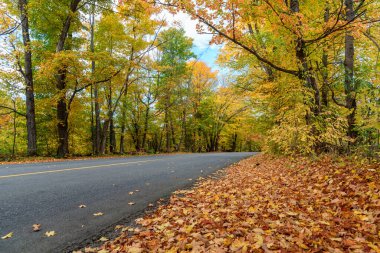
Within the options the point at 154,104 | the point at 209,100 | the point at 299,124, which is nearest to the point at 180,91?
the point at 154,104

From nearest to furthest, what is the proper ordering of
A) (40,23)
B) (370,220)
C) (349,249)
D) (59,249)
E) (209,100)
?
(349,249) < (59,249) < (370,220) < (40,23) < (209,100)

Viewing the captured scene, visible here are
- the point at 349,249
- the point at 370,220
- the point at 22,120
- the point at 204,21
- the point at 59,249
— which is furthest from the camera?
the point at 22,120

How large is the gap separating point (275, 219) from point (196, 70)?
98.4ft

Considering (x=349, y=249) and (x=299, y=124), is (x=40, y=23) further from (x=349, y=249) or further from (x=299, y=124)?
(x=349, y=249)

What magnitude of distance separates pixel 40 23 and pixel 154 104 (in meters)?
14.3

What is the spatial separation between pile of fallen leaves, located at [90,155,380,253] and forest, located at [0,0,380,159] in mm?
1378

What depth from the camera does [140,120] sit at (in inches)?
1018

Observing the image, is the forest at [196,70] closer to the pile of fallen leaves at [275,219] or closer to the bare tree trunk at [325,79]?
the bare tree trunk at [325,79]

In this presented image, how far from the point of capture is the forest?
267 inches

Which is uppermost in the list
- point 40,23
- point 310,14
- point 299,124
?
point 40,23

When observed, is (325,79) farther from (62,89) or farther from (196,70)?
(196,70)

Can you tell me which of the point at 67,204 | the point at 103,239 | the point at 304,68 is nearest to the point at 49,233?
the point at 103,239

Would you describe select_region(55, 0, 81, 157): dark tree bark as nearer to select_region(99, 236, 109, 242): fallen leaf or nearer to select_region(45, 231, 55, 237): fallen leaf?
select_region(45, 231, 55, 237): fallen leaf

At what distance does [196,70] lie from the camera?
3206 centimetres
